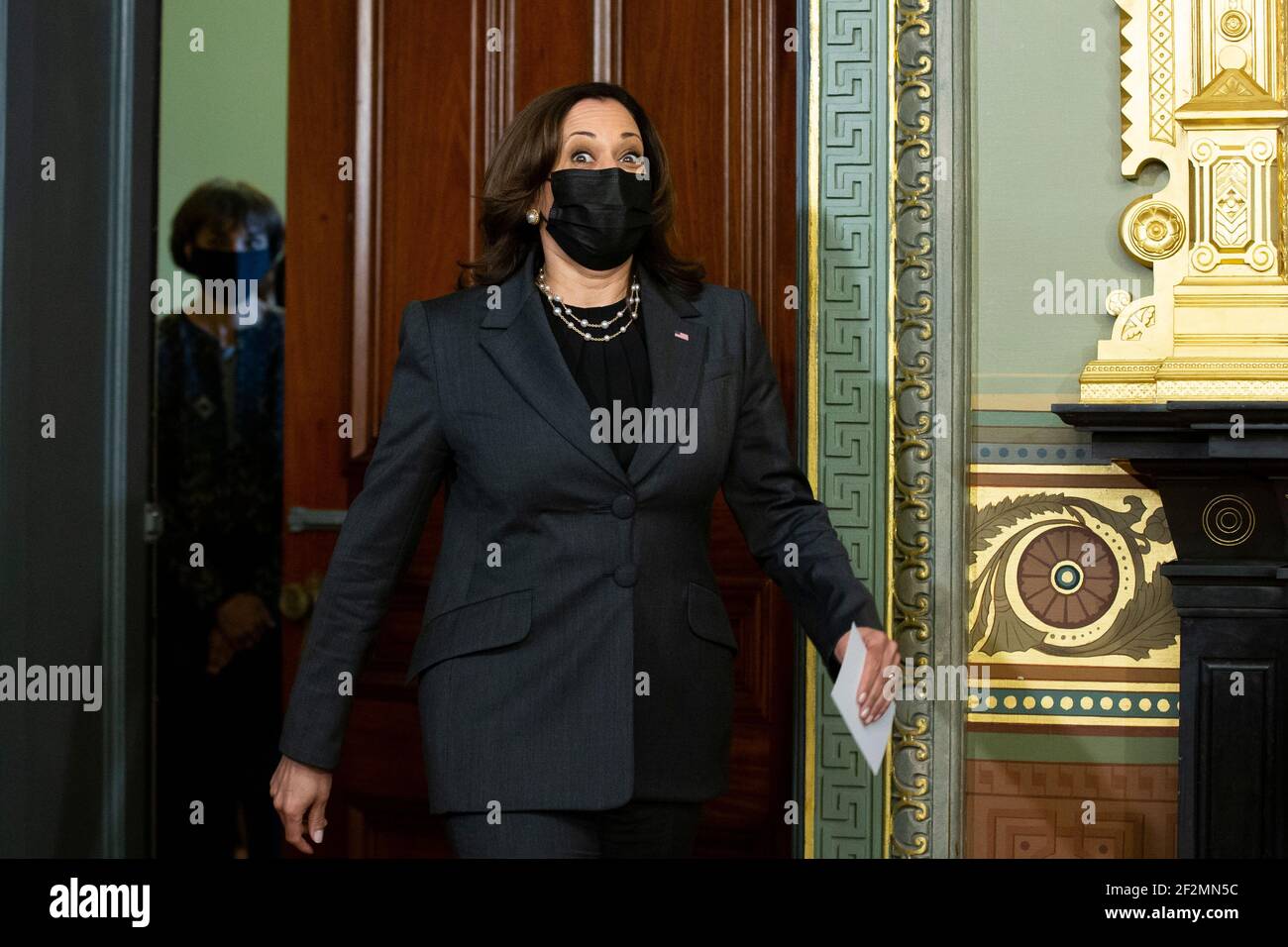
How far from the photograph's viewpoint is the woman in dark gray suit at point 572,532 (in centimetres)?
196

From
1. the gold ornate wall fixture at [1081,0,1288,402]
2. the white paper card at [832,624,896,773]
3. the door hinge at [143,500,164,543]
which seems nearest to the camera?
the white paper card at [832,624,896,773]

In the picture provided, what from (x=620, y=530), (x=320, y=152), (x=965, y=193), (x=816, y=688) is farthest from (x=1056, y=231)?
(x=320, y=152)

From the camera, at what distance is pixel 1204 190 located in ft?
8.41

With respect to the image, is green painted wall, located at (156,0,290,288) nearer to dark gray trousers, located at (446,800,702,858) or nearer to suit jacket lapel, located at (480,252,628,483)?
suit jacket lapel, located at (480,252,628,483)

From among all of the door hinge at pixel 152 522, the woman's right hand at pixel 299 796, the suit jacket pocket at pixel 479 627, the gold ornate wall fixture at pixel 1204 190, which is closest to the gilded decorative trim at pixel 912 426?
the gold ornate wall fixture at pixel 1204 190

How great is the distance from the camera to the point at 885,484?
2627mm

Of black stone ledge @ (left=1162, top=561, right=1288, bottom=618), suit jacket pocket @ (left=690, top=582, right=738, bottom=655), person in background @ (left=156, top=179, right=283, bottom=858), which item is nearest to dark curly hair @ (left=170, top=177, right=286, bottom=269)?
person in background @ (left=156, top=179, right=283, bottom=858)

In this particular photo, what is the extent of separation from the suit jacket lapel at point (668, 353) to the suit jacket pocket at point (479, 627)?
0.79 ft

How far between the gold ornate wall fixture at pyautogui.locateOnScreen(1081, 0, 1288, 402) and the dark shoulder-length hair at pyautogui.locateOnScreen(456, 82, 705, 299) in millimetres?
875

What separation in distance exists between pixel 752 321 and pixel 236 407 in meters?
1.26

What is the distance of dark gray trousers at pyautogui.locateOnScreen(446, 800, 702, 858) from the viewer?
1.94 metres

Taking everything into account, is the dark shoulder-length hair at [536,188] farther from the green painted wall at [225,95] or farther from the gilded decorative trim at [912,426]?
the green painted wall at [225,95]

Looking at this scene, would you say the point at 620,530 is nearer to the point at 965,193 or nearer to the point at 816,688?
the point at 816,688

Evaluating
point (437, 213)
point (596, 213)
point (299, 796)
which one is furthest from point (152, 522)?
point (596, 213)
